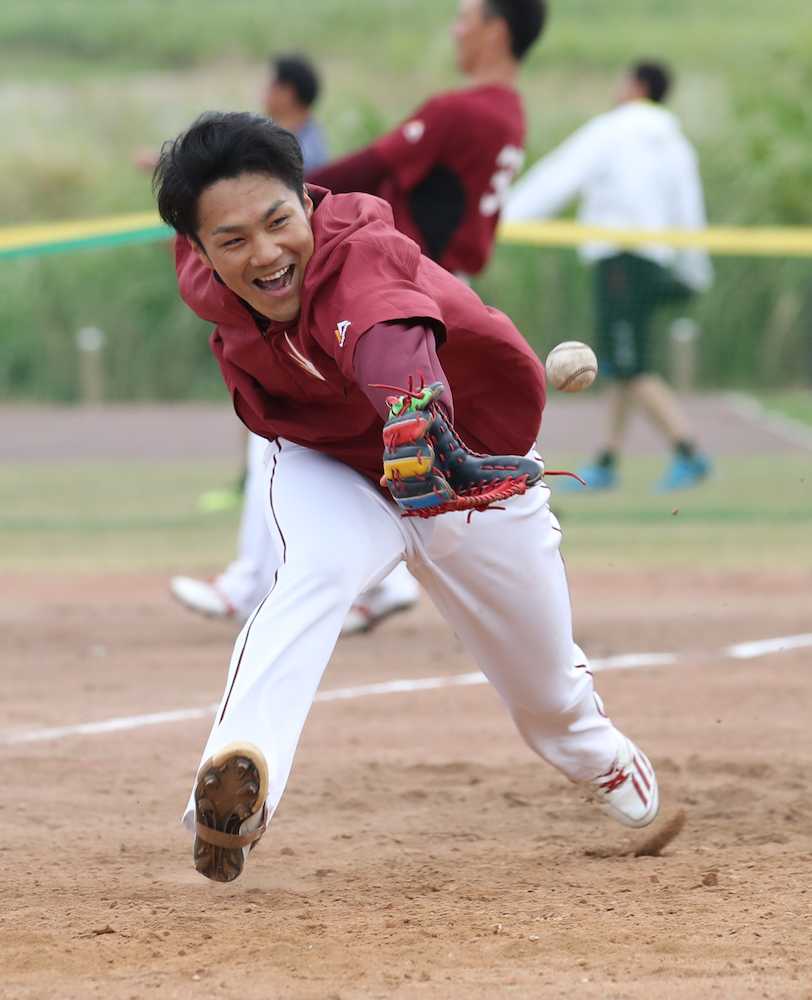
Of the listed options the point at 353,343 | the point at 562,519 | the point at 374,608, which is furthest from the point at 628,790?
the point at 562,519

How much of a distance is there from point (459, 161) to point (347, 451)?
3424 millimetres

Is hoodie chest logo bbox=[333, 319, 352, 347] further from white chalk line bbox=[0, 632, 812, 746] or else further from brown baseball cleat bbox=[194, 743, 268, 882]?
white chalk line bbox=[0, 632, 812, 746]

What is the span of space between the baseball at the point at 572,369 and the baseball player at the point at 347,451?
173 millimetres

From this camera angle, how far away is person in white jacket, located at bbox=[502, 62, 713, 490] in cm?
1088

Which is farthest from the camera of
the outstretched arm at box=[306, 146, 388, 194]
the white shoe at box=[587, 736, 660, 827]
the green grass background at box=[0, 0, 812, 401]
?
the green grass background at box=[0, 0, 812, 401]

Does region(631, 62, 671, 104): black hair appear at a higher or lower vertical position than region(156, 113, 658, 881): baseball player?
lower

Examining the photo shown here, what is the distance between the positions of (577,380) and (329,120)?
58.2ft

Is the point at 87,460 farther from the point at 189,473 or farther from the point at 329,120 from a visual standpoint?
the point at 329,120

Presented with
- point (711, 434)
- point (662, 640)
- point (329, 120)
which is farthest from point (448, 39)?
point (662, 640)

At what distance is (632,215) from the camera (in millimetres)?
11219

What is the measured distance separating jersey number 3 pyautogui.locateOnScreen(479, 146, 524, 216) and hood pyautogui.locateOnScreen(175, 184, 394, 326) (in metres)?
3.32

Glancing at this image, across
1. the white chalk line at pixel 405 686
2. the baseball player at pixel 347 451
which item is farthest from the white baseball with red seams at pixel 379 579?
the white chalk line at pixel 405 686

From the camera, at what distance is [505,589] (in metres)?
4.00

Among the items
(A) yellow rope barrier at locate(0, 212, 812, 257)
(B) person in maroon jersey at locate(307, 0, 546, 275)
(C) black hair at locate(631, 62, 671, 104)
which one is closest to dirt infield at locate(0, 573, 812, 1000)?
(B) person in maroon jersey at locate(307, 0, 546, 275)
